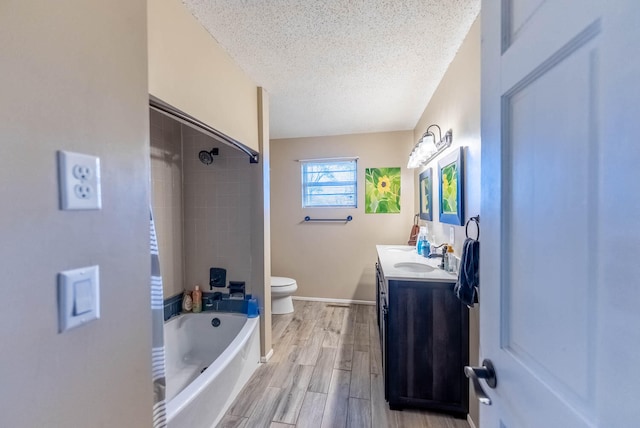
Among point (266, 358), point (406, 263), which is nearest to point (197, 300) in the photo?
point (266, 358)

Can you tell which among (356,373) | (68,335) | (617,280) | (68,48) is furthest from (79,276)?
(356,373)

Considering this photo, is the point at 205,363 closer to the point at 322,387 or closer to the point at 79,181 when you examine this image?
the point at 322,387

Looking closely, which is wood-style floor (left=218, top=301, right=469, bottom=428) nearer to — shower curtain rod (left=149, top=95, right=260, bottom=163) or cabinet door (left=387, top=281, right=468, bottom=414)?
cabinet door (left=387, top=281, right=468, bottom=414)

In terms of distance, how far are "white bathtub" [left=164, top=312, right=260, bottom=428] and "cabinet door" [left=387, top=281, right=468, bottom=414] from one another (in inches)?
41.9

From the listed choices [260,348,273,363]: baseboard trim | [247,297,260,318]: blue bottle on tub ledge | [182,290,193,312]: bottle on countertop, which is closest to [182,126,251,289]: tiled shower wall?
[182,290,193,312]: bottle on countertop

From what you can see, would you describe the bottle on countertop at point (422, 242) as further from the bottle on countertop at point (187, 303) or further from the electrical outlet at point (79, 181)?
the electrical outlet at point (79, 181)

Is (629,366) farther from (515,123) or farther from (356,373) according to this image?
(356,373)

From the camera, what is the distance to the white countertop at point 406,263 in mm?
1700

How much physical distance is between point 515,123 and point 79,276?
40.4 inches

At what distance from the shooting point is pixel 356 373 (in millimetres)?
2119

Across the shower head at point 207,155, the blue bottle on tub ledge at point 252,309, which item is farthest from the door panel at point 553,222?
the shower head at point 207,155

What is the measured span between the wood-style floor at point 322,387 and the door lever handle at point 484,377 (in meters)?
1.17

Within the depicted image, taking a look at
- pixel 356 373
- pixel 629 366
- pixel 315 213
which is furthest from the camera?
pixel 315 213

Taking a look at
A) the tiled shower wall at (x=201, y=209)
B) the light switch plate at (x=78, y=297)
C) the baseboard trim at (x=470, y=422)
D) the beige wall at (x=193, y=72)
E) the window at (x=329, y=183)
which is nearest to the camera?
the light switch plate at (x=78, y=297)
